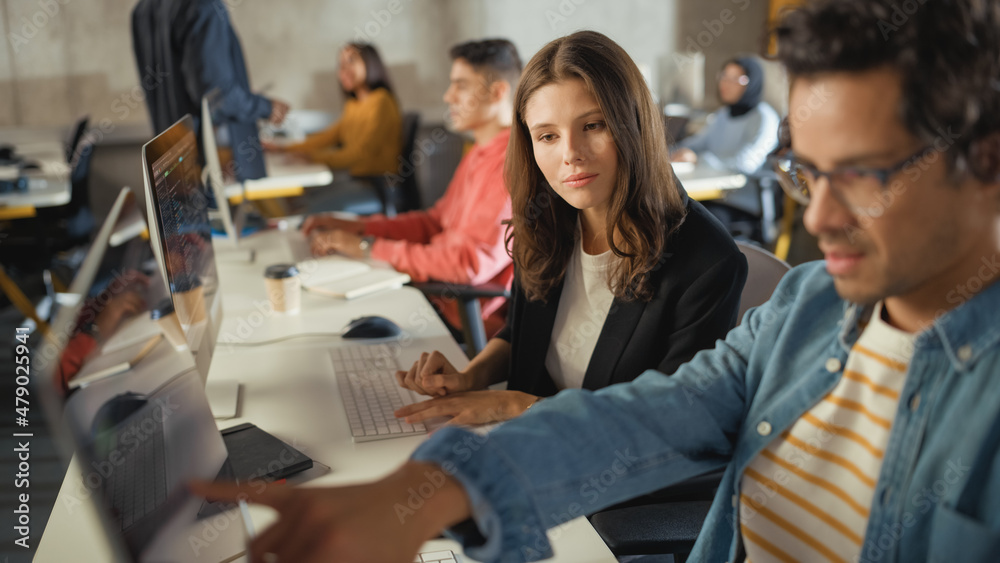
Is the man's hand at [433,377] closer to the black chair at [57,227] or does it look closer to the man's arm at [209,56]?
the man's arm at [209,56]

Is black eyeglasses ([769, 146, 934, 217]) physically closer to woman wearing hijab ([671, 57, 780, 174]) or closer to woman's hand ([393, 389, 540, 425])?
woman's hand ([393, 389, 540, 425])

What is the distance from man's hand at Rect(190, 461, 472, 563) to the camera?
0.57 metres

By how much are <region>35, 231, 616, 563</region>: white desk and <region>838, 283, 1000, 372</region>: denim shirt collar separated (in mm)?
481

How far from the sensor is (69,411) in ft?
2.81

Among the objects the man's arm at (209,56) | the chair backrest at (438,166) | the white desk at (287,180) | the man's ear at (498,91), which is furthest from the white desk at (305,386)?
the chair backrest at (438,166)

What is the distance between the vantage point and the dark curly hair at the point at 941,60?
60 centimetres

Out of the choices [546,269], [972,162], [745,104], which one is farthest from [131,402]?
[745,104]

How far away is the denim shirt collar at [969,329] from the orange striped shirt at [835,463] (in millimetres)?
44

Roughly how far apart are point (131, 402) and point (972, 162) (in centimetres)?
94

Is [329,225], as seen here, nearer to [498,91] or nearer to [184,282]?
[498,91]

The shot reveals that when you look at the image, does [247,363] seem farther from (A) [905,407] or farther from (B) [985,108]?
(B) [985,108]

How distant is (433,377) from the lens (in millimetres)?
1406

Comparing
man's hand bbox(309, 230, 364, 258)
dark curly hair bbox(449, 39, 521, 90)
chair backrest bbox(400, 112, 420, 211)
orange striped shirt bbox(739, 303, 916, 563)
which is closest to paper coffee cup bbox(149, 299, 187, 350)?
orange striped shirt bbox(739, 303, 916, 563)

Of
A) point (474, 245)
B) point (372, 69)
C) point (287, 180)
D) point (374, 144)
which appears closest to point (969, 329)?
point (474, 245)
